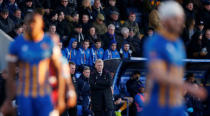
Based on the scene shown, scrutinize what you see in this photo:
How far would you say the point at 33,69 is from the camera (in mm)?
7488

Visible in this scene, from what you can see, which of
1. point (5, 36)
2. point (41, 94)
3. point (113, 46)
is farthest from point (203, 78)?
point (41, 94)

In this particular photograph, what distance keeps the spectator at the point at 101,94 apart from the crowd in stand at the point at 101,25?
0.25m

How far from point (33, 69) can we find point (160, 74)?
87.0 inches

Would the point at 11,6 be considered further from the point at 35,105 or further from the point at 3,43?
the point at 35,105

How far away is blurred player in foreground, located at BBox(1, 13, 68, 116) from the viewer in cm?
748

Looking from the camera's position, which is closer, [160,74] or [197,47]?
[160,74]

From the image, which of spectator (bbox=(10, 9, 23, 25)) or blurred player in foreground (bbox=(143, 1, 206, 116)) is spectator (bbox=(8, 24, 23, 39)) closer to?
spectator (bbox=(10, 9, 23, 25))

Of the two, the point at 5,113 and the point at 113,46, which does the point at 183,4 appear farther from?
the point at 5,113

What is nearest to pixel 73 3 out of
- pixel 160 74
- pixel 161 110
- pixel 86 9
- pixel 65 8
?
pixel 86 9

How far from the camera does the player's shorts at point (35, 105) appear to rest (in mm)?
7484

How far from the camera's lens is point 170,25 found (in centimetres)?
632

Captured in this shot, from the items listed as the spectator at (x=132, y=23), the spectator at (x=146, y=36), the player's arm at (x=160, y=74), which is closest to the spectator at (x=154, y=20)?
the spectator at (x=132, y=23)

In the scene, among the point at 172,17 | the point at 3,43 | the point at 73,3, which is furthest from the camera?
the point at 73,3

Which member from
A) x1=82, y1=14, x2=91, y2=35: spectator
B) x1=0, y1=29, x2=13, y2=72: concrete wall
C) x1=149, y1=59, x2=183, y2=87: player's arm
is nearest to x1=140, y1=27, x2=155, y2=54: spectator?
x1=82, y1=14, x2=91, y2=35: spectator
